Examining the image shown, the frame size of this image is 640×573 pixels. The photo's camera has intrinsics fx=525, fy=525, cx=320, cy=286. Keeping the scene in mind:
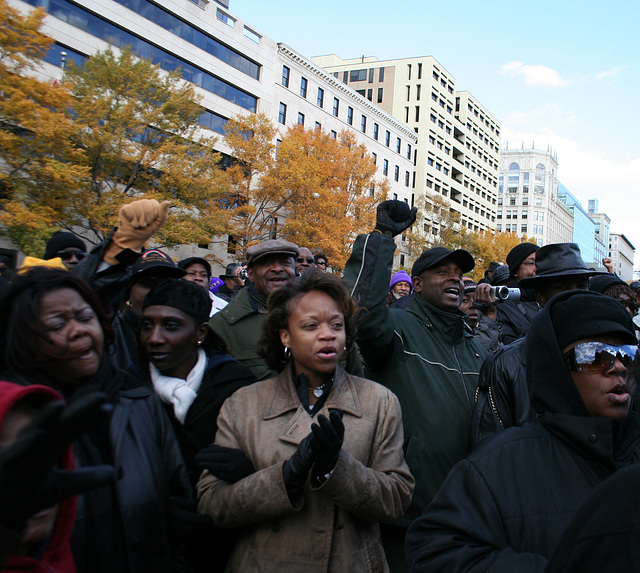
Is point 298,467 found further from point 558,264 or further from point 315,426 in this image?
point 558,264

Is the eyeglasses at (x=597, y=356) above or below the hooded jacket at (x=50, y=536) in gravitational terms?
above

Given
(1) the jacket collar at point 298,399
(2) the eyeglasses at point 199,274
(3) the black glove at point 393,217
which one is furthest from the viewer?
(2) the eyeglasses at point 199,274

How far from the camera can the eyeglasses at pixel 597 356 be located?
1762mm

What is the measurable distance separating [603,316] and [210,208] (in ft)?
75.7

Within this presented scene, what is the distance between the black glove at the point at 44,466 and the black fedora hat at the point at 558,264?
3.01 m

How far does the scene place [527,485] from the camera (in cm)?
162

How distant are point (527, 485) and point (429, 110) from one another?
6765 cm

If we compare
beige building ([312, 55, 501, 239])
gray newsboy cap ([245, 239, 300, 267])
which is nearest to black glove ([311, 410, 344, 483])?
gray newsboy cap ([245, 239, 300, 267])

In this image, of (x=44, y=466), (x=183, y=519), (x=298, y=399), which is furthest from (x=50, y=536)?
(x=298, y=399)

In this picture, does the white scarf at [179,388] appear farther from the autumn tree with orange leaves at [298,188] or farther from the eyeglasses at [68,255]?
the autumn tree with orange leaves at [298,188]

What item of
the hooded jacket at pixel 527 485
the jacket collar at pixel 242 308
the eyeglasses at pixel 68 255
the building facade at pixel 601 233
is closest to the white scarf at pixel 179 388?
the jacket collar at pixel 242 308

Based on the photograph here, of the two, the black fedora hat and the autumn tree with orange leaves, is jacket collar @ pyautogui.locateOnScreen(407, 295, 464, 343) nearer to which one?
the black fedora hat

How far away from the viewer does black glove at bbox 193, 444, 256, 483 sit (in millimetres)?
2148

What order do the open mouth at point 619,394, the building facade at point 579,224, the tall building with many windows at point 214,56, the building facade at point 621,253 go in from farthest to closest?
1. the building facade at point 621,253
2. the building facade at point 579,224
3. the tall building with many windows at point 214,56
4. the open mouth at point 619,394
